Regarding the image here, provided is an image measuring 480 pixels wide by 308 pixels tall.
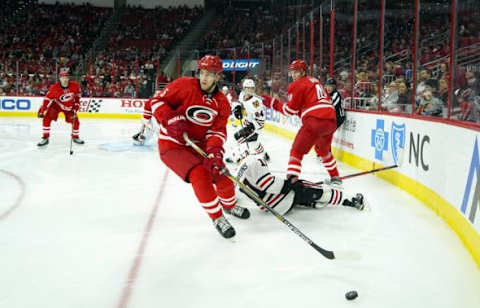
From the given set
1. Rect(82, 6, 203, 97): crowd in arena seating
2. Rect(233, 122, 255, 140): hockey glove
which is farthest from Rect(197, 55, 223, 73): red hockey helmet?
Rect(82, 6, 203, 97): crowd in arena seating

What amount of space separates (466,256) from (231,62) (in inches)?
479

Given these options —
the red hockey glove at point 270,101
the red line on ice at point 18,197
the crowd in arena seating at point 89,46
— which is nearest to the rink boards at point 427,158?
the red hockey glove at point 270,101

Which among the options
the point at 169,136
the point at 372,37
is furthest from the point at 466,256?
the point at 372,37

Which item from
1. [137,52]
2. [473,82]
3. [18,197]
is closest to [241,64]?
[137,52]

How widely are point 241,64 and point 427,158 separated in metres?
10.3

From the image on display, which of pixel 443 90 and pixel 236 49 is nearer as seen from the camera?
pixel 443 90

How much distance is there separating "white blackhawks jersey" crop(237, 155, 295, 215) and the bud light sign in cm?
948

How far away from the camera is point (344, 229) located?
316 cm

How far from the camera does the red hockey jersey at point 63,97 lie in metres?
7.34

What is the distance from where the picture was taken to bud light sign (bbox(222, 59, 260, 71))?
12.7 metres

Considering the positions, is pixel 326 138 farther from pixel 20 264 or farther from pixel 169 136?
pixel 20 264

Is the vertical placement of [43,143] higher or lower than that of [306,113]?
lower

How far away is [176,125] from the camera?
295 centimetres

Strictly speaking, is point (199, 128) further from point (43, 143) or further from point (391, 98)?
point (43, 143)
